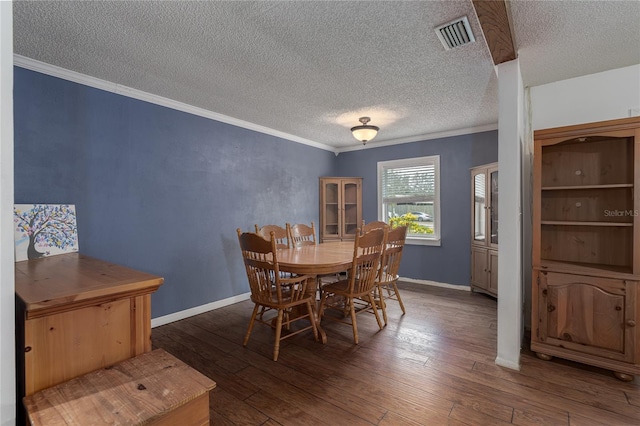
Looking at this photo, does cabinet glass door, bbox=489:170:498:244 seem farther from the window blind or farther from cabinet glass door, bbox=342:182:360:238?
cabinet glass door, bbox=342:182:360:238

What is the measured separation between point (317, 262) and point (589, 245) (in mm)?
2275

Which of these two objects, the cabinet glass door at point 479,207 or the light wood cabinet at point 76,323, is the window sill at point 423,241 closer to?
the cabinet glass door at point 479,207

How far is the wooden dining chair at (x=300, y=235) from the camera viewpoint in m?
3.70

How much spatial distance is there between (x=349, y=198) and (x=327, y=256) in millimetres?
2594

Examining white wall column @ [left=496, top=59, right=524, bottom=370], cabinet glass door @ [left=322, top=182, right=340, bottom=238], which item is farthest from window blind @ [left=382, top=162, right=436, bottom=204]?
white wall column @ [left=496, top=59, right=524, bottom=370]

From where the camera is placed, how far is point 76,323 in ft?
3.75

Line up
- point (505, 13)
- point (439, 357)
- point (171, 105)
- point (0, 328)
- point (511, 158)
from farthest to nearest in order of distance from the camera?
point (171, 105), point (439, 357), point (511, 158), point (505, 13), point (0, 328)

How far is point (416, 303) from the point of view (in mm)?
3711

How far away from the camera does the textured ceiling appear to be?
5.73ft

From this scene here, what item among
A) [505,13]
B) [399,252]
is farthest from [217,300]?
[505,13]

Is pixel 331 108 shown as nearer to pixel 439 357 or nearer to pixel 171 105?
pixel 171 105

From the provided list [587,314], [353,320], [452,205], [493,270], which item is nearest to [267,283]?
[353,320]

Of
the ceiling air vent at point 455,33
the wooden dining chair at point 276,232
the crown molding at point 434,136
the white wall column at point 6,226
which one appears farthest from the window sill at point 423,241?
the white wall column at point 6,226

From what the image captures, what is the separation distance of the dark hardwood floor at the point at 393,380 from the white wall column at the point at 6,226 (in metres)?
1.09
